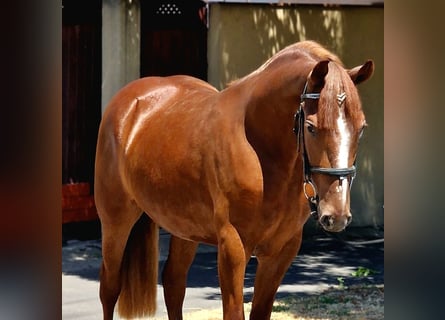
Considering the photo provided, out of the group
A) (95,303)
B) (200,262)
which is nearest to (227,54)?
(200,262)

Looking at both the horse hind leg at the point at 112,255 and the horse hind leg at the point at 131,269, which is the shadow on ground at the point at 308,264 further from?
the horse hind leg at the point at 112,255

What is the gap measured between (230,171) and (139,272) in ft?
5.31

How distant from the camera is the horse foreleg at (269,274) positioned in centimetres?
425

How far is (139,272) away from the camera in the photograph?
211 inches

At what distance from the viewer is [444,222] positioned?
2.19 meters

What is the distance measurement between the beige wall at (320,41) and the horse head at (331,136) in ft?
21.4

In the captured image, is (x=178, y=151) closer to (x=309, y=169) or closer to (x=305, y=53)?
(x=305, y=53)

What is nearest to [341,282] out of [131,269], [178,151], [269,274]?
[131,269]

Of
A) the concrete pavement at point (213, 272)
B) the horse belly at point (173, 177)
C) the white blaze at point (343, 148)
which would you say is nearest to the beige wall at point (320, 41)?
the concrete pavement at point (213, 272)

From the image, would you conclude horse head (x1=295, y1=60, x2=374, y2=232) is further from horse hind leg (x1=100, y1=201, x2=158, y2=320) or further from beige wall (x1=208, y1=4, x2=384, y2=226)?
beige wall (x1=208, y1=4, x2=384, y2=226)

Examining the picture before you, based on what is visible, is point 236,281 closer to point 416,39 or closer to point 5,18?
point 416,39

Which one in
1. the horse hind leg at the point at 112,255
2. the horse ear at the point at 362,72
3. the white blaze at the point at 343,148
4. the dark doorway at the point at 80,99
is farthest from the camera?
the dark doorway at the point at 80,99

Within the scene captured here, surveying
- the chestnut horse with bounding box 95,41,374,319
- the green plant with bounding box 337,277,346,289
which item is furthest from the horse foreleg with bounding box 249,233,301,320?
the green plant with bounding box 337,277,346,289

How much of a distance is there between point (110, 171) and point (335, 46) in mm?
5833
